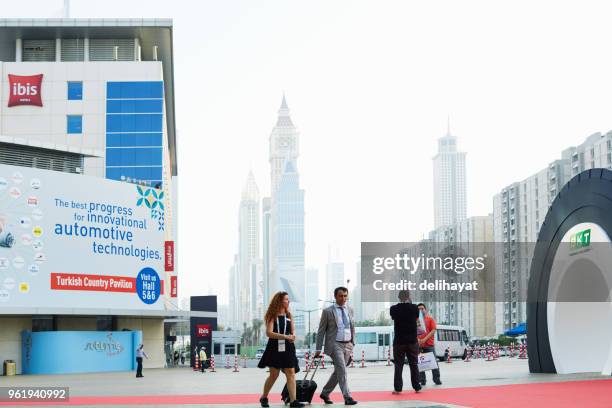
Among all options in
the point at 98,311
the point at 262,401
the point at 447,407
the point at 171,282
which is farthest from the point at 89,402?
the point at 171,282

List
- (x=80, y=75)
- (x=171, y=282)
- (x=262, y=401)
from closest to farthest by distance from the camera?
(x=262, y=401)
(x=80, y=75)
(x=171, y=282)

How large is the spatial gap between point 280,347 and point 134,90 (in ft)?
160

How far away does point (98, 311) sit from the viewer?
40.2 meters

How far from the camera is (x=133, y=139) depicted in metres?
60.1

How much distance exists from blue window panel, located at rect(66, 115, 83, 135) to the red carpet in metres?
45.2

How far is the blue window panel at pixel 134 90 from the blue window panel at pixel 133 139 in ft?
7.98

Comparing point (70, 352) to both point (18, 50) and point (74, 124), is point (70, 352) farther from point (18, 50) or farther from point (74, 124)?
point (18, 50)

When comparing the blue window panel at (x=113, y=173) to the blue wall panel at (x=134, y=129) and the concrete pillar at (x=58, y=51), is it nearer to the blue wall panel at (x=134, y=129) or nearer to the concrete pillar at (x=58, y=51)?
the blue wall panel at (x=134, y=129)

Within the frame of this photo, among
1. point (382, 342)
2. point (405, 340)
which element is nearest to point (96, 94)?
point (382, 342)

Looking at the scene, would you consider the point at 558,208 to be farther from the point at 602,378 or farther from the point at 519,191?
the point at 519,191

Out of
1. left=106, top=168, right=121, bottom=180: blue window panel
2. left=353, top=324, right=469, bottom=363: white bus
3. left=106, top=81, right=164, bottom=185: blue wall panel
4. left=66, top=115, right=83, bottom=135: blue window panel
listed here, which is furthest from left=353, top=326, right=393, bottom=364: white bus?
left=66, top=115, right=83, bottom=135: blue window panel

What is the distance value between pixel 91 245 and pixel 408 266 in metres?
153

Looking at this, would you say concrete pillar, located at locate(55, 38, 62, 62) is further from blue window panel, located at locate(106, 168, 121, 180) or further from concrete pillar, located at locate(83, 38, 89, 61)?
blue window panel, located at locate(106, 168, 121, 180)

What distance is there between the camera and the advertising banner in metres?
37.5
